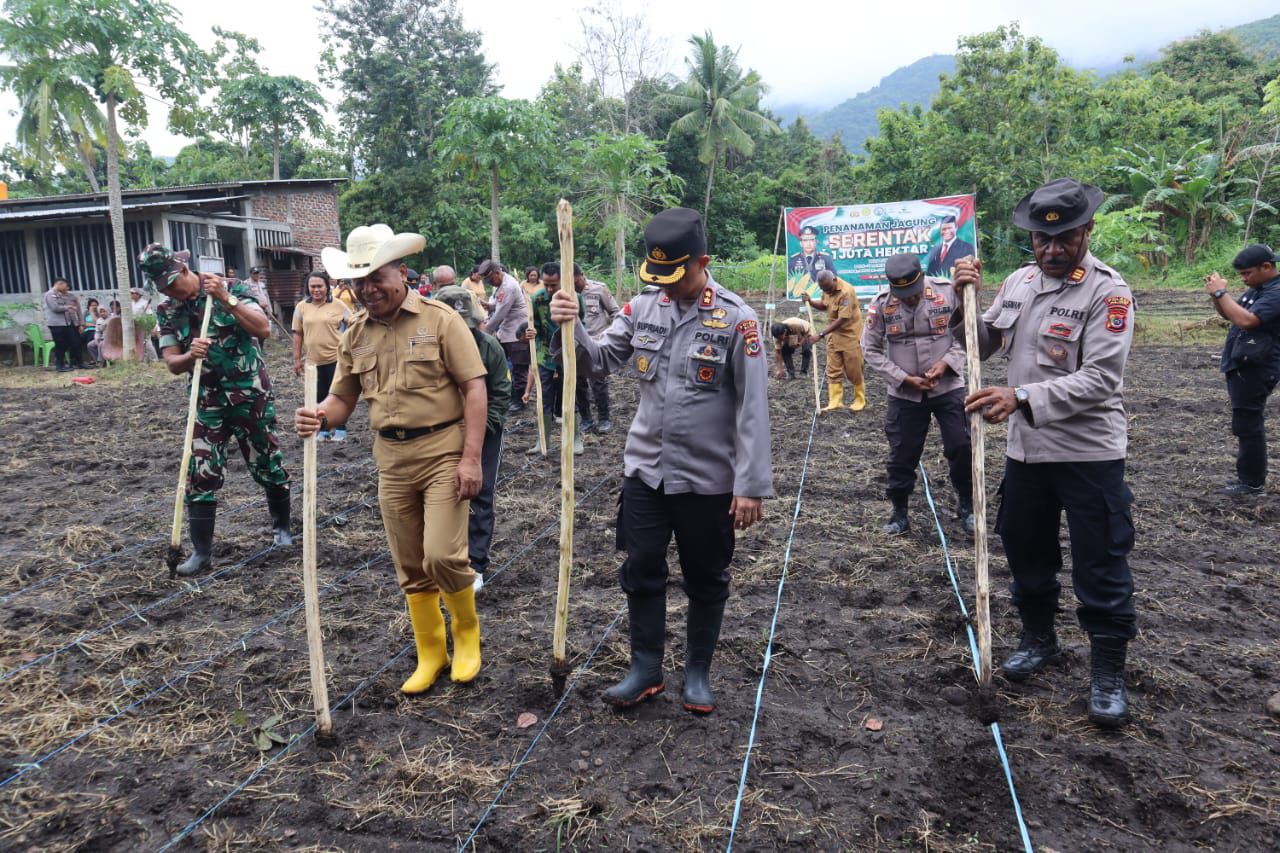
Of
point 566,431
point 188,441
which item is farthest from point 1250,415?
point 188,441

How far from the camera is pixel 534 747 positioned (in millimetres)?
3178

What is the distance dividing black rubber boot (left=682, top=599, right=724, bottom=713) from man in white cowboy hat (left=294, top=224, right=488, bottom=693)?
1.01 metres

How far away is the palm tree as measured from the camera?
111 feet

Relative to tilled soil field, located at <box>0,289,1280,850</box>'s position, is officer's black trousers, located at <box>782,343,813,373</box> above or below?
above

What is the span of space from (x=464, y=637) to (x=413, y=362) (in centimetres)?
130

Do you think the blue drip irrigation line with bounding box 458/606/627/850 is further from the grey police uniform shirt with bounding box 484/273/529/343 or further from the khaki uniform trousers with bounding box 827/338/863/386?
the khaki uniform trousers with bounding box 827/338/863/386

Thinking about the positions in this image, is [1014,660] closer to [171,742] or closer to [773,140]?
[171,742]

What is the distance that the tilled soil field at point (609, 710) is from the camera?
9.01ft

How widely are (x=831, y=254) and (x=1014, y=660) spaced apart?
8.92 metres

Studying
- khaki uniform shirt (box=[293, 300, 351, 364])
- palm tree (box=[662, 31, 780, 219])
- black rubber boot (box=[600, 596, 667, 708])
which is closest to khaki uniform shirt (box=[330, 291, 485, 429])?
black rubber boot (box=[600, 596, 667, 708])

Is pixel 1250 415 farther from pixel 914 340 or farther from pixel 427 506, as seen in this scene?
pixel 427 506

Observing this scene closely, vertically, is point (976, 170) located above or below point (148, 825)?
above

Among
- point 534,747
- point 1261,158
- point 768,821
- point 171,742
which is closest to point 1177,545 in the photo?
point 768,821

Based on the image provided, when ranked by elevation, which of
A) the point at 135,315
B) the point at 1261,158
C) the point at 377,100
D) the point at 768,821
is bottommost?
the point at 768,821
